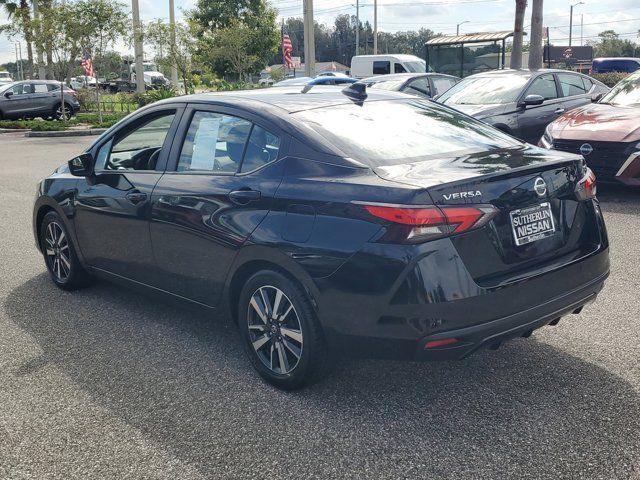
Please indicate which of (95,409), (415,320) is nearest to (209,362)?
(95,409)

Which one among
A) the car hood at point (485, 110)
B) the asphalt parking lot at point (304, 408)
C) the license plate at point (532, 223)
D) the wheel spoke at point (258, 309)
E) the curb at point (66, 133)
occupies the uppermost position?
the car hood at point (485, 110)

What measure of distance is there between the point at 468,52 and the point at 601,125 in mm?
18756

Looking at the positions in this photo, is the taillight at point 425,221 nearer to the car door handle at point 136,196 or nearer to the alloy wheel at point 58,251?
the car door handle at point 136,196

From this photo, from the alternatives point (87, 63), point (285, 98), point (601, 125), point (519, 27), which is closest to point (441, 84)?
point (601, 125)

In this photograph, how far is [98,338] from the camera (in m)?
4.83

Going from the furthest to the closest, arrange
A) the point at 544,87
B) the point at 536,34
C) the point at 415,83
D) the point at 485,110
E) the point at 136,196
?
the point at 536,34, the point at 415,83, the point at 544,87, the point at 485,110, the point at 136,196

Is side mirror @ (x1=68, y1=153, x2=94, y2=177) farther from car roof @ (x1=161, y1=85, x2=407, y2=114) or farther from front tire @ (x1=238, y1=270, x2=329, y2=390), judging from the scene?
front tire @ (x1=238, y1=270, x2=329, y2=390)

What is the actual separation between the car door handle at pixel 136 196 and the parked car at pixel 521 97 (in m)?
7.30

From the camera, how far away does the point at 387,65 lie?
34.4 m

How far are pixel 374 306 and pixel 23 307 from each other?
3.32m

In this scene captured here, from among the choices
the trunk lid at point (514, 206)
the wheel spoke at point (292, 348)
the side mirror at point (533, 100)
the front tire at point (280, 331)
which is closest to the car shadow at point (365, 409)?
the front tire at point (280, 331)

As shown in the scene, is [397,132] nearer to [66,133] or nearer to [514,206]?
[514,206]

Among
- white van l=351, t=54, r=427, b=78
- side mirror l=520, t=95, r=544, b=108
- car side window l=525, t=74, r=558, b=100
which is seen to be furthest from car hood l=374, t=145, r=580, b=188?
white van l=351, t=54, r=427, b=78

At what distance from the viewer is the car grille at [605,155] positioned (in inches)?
334
